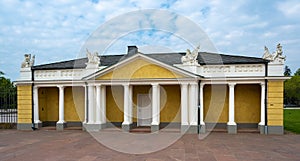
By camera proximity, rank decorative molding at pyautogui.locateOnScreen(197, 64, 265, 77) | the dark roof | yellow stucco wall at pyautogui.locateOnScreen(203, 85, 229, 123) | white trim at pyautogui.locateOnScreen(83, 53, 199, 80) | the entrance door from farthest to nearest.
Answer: the entrance door < yellow stucco wall at pyautogui.locateOnScreen(203, 85, 229, 123) < the dark roof < decorative molding at pyautogui.locateOnScreen(197, 64, 265, 77) < white trim at pyautogui.locateOnScreen(83, 53, 199, 80)

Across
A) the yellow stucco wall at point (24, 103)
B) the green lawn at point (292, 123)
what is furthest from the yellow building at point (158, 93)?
the green lawn at point (292, 123)

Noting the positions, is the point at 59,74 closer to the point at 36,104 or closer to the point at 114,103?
the point at 36,104

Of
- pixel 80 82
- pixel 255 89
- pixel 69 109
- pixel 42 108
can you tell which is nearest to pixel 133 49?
pixel 80 82

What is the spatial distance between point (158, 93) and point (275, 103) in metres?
6.67

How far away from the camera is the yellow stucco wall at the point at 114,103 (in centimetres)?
1683

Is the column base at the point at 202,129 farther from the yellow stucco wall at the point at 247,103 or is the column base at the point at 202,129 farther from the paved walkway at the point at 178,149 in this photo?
the yellow stucco wall at the point at 247,103

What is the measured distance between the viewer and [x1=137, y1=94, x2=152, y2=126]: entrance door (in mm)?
17031

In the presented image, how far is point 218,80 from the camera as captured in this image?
1481 cm

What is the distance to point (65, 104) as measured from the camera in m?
17.4

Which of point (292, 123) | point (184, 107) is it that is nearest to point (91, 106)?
point (184, 107)

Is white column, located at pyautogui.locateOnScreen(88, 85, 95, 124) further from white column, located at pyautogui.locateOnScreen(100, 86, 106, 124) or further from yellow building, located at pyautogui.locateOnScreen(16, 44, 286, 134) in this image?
white column, located at pyautogui.locateOnScreen(100, 86, 106, 124)

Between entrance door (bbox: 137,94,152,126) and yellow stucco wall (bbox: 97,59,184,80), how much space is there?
2368 mm

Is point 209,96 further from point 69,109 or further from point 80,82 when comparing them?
point 69,109

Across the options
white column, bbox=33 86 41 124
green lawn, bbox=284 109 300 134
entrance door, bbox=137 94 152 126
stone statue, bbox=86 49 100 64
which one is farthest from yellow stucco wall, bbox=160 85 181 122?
white column, bbox=33 86 41 124
